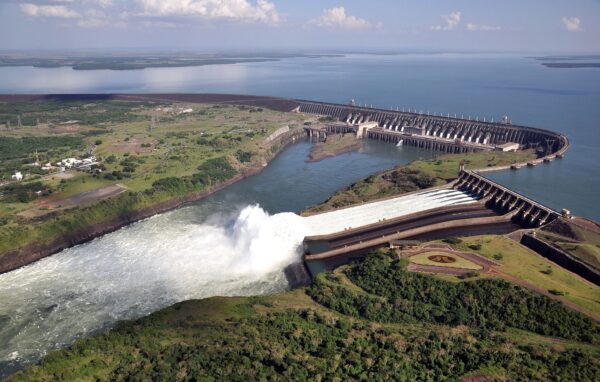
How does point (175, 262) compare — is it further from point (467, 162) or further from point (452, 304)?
point (467, 162)

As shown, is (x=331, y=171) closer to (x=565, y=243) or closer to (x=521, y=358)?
(x=565, y=243)

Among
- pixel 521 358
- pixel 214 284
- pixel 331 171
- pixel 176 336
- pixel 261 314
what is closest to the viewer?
pixel 521 358

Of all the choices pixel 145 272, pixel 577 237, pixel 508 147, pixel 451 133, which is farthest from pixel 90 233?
pixel 451 133

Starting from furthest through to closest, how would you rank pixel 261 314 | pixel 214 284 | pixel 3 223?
pixel 3 223 < pixel 214 284 < pixel 261 314

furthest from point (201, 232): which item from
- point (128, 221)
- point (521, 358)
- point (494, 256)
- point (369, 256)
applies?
point (521, 358)

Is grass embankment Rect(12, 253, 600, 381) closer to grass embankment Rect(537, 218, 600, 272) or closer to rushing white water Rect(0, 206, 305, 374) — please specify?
rushing white water Rect(0, 206, 305, 374)

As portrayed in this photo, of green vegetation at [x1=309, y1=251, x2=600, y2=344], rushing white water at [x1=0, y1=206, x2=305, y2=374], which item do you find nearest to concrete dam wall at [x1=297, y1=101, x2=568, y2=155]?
rushing white water at [x1=0, y1=206, x2=305, y2=374]
